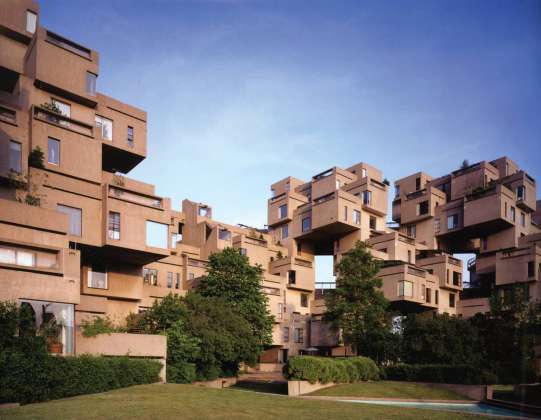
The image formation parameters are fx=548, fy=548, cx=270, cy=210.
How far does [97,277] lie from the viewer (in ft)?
118

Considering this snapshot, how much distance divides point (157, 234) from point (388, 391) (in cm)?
1802

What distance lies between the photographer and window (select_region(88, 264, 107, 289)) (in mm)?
35531

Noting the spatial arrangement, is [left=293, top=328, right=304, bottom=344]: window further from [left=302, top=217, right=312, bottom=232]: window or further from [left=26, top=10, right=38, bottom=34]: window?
[left=26, top=10, right=38, bottom=34]: window

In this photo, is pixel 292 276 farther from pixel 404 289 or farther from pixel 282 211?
pixel 404 289

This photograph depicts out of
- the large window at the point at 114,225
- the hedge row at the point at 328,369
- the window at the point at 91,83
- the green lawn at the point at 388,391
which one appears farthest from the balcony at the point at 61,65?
the green lawn at the point at 388,391

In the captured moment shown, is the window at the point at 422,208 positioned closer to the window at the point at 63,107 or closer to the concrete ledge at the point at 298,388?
the concrete ledge at the point at 298,388

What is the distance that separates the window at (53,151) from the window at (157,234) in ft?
23.2

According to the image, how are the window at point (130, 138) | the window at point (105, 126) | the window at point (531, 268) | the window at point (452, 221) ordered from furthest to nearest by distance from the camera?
the window at point (452, 221) → the window at point (531, 268) → the window at point (130, 138) → the window at point (105, 126)

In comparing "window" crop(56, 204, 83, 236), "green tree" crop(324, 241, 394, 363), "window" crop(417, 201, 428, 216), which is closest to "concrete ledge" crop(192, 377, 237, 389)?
"green tree" crop(324, 241, 394, 363)

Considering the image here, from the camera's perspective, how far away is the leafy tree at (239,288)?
44062 mm

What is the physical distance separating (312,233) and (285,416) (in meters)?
49.0

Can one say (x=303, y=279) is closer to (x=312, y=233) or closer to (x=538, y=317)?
(x=312, y=233)

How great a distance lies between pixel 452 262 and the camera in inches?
2630

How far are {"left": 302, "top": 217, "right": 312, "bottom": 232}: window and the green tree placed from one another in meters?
23.0
